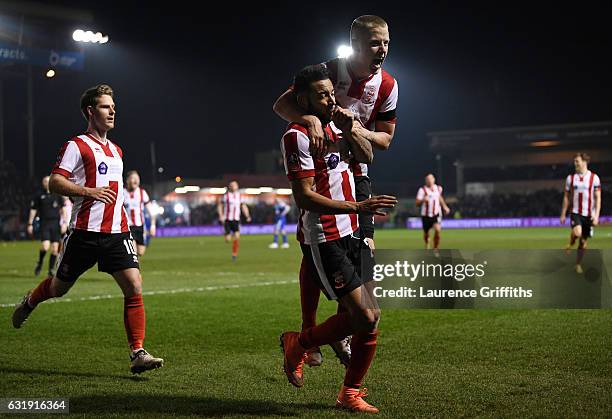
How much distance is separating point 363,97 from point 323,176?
28.9 inches

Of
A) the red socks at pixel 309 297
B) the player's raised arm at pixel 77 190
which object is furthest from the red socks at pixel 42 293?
the red socks at pixel 309 297

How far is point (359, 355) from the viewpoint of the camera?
546cm

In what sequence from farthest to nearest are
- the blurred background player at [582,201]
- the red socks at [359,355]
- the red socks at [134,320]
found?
the blurred background player at [582,201]
the red socks at [134,320]
the red socks at [359,355]

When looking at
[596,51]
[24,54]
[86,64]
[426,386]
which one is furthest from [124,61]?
[426,386]

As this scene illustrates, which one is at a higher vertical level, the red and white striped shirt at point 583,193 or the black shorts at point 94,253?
the red and white striped shirt at point 583,193

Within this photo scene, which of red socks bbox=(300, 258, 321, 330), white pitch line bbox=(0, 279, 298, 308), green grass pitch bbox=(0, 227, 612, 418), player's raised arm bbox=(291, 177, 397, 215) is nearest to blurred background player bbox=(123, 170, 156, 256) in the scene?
white pitch line bbox=(0, 279, 298, 308)

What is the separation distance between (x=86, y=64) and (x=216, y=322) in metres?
46.0

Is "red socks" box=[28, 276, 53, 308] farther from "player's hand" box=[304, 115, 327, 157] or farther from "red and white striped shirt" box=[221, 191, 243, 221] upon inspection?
"red and white striped shirt" box=[221, 191, 243, 221]

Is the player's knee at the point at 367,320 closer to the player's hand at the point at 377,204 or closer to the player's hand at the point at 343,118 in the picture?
the player's hand at the point at 377,204

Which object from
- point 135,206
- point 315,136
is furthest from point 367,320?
point 135,206

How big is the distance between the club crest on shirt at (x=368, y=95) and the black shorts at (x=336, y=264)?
0.94 m

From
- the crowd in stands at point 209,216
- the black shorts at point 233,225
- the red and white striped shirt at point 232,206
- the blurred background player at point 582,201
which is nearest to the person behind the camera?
the blurred background player at point 582,201

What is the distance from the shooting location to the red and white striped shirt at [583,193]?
16.5 meters

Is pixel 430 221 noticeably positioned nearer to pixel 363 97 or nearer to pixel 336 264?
pixel 363 97
